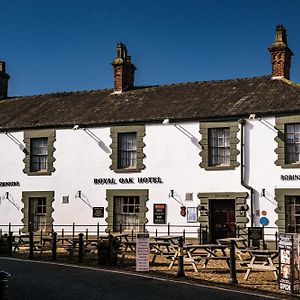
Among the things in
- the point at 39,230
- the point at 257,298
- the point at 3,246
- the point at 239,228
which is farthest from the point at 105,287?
the point at 39,230

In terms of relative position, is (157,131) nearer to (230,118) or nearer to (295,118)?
(230,118)

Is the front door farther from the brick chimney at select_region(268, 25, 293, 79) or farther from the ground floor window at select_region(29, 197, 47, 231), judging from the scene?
the ground floor window at select_region(29, 197, 47, 231)

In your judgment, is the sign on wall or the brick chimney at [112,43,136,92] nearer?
the sign on wall

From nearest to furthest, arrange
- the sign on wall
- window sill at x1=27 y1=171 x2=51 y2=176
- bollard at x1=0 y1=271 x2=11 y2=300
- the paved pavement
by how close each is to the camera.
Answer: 1. bollard at x1=0 y1=271 x2=11 y2=300
2. the paved pavement
3. the sign on wall
4. window sill at x1=27 y1=171 x2=51 y2=176

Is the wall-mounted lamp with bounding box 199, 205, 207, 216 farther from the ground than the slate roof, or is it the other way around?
the slate roof

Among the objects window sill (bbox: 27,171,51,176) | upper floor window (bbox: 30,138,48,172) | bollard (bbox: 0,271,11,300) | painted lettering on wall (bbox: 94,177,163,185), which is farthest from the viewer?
upper floor window (bbox: 30,138,48,172)

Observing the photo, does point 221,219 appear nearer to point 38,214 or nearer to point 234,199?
point 234,199

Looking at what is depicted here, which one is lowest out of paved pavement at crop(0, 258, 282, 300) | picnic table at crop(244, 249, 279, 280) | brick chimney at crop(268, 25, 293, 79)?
paved pavement at crop(0, 258, 282, 300)

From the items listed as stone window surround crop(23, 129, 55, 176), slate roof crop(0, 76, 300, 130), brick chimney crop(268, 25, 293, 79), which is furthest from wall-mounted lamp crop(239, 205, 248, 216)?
stone window surround crop(23, 129, 55, 176)

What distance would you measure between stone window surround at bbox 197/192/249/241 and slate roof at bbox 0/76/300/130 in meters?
3.06

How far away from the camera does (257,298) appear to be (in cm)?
1154

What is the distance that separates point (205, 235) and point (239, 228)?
56.7 inches

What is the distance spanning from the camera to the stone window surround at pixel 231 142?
73.2 ft

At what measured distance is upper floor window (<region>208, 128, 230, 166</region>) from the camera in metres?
22.6
